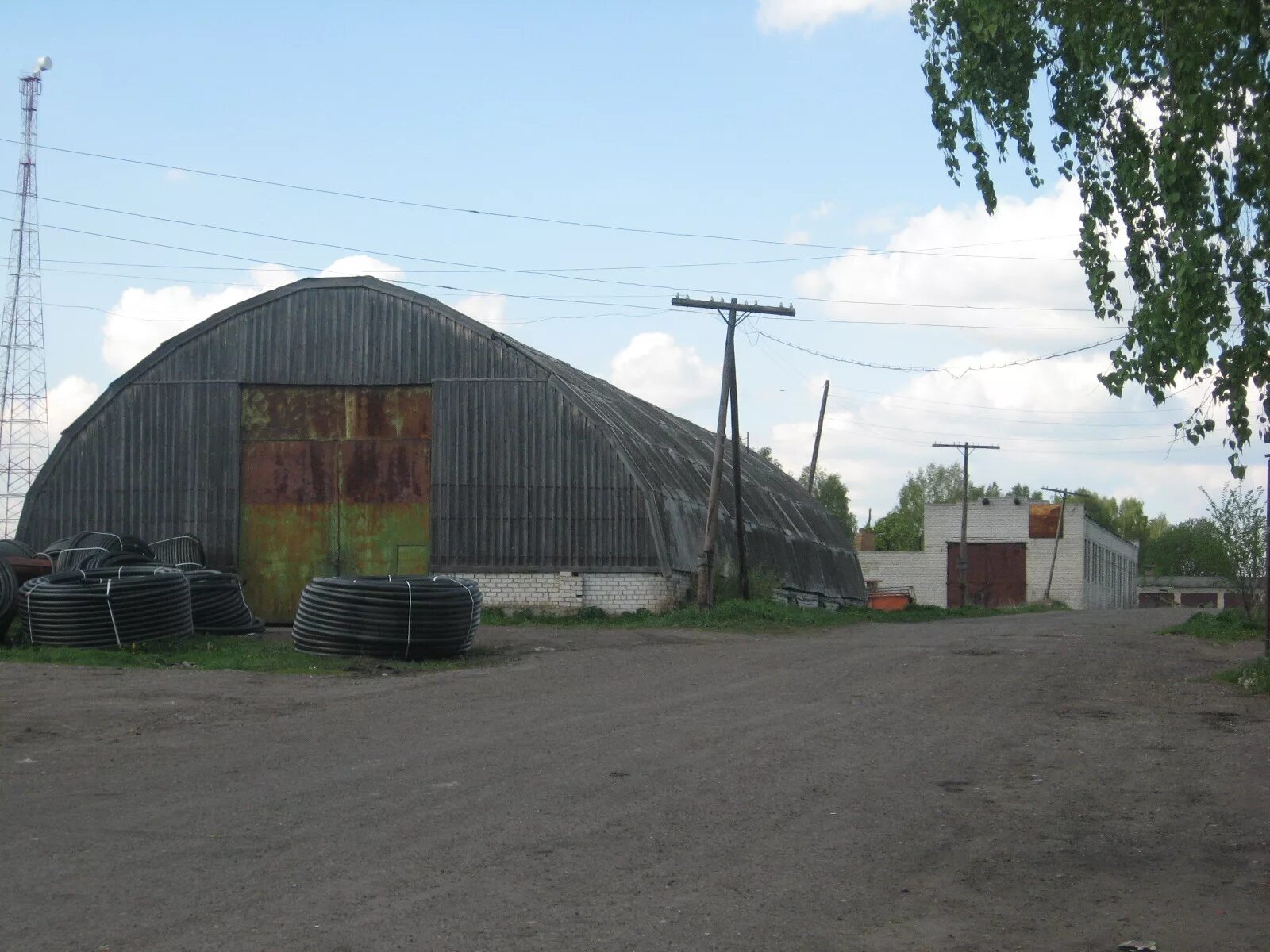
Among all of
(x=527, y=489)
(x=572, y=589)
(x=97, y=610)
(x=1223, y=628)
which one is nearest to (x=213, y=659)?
(x=97, y=610)

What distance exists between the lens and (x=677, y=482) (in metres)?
32.3

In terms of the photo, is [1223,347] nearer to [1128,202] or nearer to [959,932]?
[1128,202]

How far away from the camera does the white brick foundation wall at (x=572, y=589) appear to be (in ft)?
93.1

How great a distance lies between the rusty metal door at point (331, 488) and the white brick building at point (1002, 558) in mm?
45092

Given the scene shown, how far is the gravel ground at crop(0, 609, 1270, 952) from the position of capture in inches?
249

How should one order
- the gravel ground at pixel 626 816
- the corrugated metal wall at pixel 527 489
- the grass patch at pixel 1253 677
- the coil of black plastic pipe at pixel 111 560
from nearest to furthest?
the gravel ground at pixel 626 816, the grass patch at pixel 1253 677, the coil of black plastic pipe at pixel 111 560, the corrugated metal wall at pixel 527 489

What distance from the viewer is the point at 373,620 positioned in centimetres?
1833

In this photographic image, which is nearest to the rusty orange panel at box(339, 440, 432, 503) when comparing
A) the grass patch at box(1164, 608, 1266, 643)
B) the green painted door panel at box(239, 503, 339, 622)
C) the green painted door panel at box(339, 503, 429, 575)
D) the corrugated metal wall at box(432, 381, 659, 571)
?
the green painted door panel at box(339, 503, 429, 575)

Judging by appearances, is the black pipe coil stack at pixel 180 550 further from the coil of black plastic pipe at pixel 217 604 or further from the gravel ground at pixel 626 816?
the gravel ground at pixel 626 816

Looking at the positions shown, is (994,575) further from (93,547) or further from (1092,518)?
(93,547)

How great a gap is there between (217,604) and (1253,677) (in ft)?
50.0

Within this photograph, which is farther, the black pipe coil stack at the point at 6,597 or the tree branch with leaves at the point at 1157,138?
the black pipe coil stack at the point at 6,597

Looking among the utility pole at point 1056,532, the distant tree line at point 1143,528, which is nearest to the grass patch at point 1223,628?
the distant tree line at point 1143,528

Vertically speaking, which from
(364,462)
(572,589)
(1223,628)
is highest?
(364,462)
